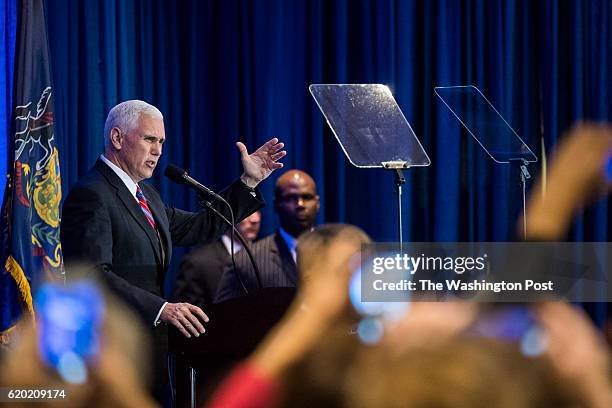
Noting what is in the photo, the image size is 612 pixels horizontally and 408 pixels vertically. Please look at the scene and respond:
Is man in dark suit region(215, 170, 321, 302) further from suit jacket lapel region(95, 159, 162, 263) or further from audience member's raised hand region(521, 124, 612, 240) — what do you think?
suit jacket lapel region(95, 159, 162, 263)

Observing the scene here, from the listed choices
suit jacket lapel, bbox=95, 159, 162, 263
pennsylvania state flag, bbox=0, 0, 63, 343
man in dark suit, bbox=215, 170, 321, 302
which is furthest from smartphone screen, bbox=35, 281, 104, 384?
man in dark suit, bbox=215, 170, 321, 302

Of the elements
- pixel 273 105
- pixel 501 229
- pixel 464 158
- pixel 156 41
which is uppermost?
pixel 156 41

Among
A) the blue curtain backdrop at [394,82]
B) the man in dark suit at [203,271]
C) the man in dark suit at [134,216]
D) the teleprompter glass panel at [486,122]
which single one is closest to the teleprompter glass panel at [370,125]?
the man in dark suit at [134,216]

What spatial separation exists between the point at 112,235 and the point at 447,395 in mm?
1575

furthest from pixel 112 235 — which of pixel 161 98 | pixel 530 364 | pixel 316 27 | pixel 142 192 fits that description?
pixel 316 27

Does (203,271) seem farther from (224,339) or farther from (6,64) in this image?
(224,339)

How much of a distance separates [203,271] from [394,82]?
1.48m

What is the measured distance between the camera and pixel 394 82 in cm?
495

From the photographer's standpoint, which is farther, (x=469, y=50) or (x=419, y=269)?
(x=469, y=50)

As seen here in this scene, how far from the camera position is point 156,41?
15.6 ft

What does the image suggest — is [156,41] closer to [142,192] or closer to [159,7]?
[159,7]

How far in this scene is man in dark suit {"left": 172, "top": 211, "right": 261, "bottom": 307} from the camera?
170 inches

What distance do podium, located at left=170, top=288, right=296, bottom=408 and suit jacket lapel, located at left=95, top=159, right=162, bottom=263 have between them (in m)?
0.53

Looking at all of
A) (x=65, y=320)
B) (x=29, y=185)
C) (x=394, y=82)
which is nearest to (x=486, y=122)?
(x=65, y=320)
